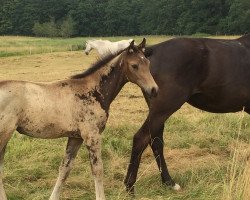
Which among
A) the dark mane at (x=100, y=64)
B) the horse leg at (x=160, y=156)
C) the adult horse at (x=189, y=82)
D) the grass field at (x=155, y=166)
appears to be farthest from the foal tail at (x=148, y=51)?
the grass field at (x=155, y=166)

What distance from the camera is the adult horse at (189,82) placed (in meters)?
5.68

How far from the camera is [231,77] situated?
6000 mm

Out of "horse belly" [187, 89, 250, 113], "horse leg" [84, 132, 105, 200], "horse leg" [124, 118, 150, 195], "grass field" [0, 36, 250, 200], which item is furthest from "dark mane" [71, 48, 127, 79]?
A: "horse belly" [187, 89, 250, 113]

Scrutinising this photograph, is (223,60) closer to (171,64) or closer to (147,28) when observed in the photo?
(171,64)

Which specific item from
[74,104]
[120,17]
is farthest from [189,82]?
[120,17]

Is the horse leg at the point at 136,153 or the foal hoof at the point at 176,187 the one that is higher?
the horse leg at the point at 136,153

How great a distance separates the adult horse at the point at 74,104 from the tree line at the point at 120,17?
59.8 m

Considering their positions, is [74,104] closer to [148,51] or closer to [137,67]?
[137,67]

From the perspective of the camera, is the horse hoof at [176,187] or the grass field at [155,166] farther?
the horse hoof at [176,187]

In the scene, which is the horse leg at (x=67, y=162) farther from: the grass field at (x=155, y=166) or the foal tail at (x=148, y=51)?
the foal tail at (x=148, y=51)

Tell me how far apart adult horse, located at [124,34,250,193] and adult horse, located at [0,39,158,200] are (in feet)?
3.42

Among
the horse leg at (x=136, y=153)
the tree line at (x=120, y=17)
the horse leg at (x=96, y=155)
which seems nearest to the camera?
the horse leg at (x=96, y=155)

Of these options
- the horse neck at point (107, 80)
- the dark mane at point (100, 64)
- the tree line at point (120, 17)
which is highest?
the dark mane at point (100, 64)

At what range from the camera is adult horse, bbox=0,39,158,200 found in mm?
4191
